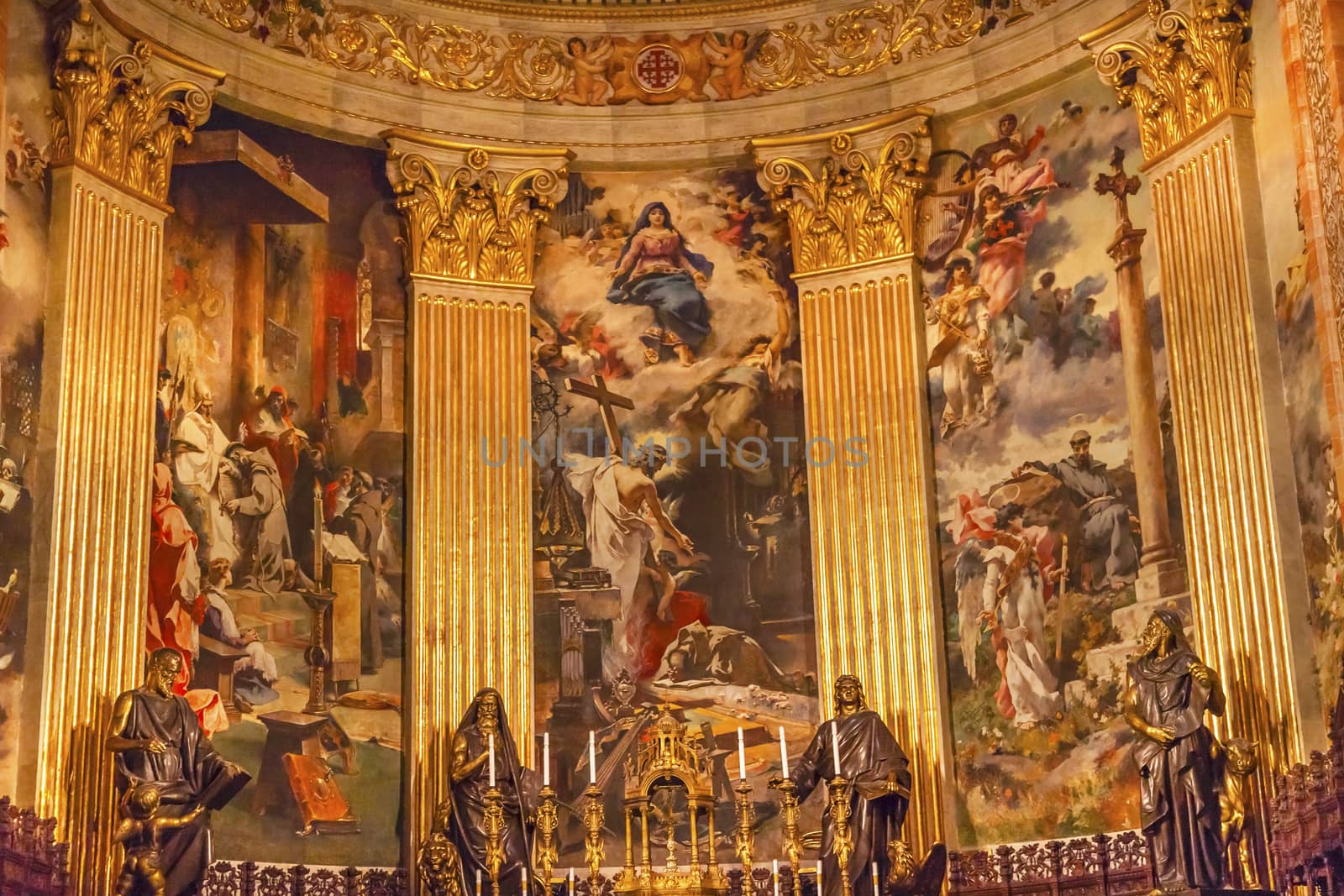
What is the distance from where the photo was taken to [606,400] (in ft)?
67.7

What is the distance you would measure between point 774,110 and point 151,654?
31.1 feet

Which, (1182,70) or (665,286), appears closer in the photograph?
(1182,70)

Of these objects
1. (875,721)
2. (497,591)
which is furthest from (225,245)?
(875,721)

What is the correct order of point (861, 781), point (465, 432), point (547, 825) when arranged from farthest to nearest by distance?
point (465, 432), point (861, 781), point (547, 825)

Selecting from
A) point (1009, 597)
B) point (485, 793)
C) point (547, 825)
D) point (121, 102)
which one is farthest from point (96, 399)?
point (1009, 597)

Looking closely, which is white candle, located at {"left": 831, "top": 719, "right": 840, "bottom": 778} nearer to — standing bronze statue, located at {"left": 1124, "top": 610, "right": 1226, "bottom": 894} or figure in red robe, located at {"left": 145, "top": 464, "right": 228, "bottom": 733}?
standing bronze statue, located at {"left": 1124, "top": 610, "right": 1226, "bottom": 894}

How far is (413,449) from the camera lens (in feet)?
64.7

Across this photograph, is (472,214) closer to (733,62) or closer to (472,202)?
(472,202)

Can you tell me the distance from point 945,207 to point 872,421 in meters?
2.53

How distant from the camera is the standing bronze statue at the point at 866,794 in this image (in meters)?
16.7

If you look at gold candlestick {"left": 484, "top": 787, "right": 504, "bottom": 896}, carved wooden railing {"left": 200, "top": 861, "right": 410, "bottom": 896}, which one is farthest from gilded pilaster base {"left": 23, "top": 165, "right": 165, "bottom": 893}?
gold candlestick {"left": 484, "top": 787, "right": 504, "bottom": 896}

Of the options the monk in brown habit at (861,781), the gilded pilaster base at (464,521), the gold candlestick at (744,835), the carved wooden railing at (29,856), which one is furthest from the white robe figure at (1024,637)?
the carved wooden railing at (29,856)

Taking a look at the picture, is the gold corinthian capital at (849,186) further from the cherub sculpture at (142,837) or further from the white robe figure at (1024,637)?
the cherub sculpture at (142,837)

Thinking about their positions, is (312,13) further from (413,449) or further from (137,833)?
(137,833)
